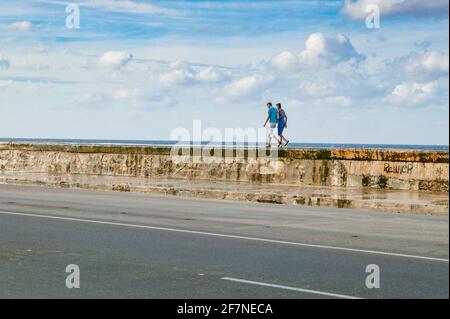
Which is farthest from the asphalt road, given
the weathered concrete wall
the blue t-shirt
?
the blue t-shirt

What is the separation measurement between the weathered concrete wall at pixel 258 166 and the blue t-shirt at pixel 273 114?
11.4 ft

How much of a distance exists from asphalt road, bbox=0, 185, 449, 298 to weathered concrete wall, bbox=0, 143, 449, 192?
12.3ft

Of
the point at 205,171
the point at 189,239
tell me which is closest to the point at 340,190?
the point at 205,171

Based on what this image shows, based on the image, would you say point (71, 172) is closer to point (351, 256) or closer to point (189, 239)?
point (189, 239)

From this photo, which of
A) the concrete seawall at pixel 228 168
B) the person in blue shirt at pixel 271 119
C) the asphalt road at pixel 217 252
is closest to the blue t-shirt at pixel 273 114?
the person in blue shirt at pixel 271 119

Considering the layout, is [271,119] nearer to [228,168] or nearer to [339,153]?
[228,168]

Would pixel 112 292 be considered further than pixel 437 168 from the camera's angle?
No

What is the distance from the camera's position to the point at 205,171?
24625 millimetres

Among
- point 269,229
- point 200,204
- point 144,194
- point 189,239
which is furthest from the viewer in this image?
point 144,194

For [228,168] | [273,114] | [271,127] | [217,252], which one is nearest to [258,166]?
[228,168]

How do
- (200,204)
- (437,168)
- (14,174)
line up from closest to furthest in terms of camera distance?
1. (200,204)
2. (437,168)
3. (14,174)

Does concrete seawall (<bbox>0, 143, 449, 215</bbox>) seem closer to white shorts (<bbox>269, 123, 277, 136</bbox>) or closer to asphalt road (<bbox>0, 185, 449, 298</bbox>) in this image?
white shorts (<bbox>269, 123, 277, 136</bbox>)
